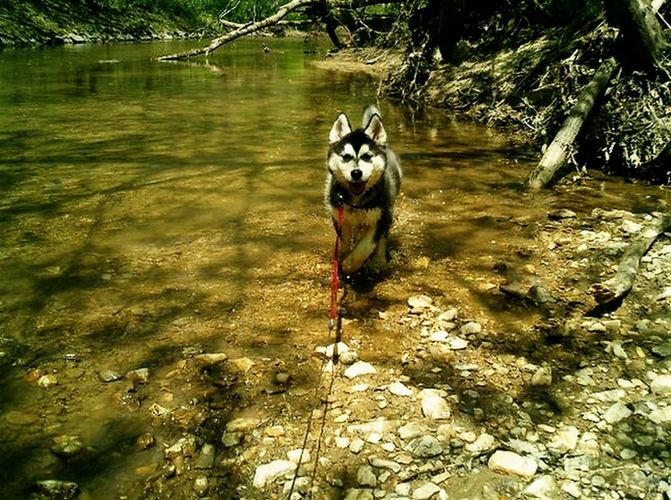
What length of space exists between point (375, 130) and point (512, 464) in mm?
3236

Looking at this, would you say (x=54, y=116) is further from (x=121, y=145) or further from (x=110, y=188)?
(x=110, y=188)

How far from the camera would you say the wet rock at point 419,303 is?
14.1 ft

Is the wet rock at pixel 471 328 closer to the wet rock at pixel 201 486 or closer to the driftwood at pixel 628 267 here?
the driftwood at pixel 628 267

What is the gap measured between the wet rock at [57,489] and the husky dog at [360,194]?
112 inches

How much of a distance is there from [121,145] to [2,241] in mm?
4185

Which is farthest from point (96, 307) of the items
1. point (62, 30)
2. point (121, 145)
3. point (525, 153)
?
point (62, 30)

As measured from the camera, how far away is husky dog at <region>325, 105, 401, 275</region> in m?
4.70

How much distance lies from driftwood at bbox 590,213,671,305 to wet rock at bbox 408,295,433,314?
3.93ft

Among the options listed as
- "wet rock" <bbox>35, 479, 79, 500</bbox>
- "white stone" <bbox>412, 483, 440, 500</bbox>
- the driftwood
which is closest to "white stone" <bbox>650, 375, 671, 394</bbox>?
the driftwood

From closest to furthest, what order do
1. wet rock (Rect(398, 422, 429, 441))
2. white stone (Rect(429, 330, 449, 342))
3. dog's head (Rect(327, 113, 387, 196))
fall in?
wet rock (Rect(398, 422, 429, 441))
white stone (Rect(429, 330, 449, 342))
dog's head (Rect(327, 113, 387, 196))

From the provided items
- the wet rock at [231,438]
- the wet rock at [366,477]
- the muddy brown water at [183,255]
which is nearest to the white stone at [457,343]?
the muddy brown water at [183,255]

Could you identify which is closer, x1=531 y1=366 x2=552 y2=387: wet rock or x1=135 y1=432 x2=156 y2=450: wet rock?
x1=135 y1=432 x2=156 y2=450: wet rock

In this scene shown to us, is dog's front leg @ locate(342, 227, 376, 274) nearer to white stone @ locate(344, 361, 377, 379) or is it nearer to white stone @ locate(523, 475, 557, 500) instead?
white stone @ locate(344, 361, 377, 379)

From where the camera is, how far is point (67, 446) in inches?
114
